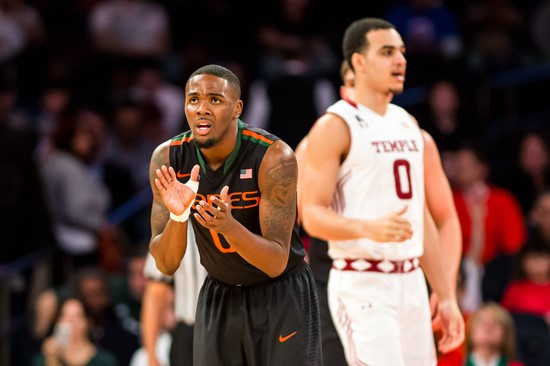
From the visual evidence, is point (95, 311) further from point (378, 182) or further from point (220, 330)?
point (220, 330)

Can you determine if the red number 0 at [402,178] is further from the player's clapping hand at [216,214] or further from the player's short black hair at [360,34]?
the player's clapping hand at [216,214]

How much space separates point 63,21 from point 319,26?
2.96 m

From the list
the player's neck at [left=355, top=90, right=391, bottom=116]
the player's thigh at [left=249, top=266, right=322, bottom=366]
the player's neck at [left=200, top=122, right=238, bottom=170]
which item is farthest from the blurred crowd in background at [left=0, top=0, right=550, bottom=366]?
the player's neck at [left=200, top=122, right=238, bottom=170]

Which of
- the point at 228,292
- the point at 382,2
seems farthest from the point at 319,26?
the point at 228,292

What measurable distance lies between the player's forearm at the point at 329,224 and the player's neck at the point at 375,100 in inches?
26.0

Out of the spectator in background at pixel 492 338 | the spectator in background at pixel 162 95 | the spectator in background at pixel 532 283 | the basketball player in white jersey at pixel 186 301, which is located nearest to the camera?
the basketball player in white jersey at pixel 186 301

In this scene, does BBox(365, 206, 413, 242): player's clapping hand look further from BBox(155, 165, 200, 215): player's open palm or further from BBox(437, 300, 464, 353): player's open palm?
BBox(155, 165, 200, 215): player's open palm

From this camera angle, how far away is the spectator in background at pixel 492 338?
8.01 metres

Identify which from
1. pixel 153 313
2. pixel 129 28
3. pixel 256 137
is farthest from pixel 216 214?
pixel 129 28

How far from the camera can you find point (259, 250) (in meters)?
4.50

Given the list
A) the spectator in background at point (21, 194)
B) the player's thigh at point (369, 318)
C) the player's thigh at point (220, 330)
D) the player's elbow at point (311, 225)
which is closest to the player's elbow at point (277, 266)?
the player's thigh at point (220, 330)

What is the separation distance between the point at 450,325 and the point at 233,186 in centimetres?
157

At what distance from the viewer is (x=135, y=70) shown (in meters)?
12.1

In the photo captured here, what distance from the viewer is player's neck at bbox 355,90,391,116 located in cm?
590
